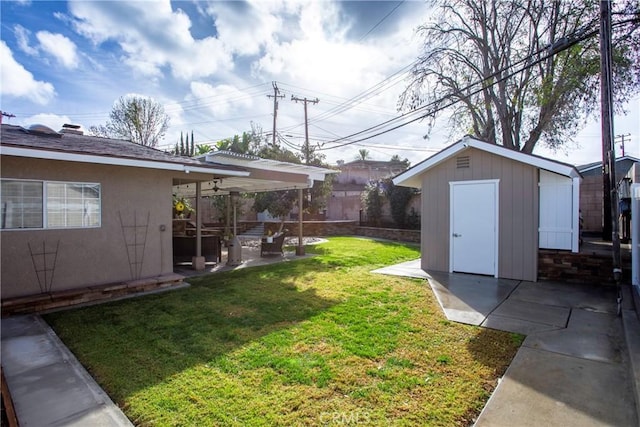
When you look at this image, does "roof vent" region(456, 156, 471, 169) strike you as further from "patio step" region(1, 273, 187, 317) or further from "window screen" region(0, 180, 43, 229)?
"window screen" region(0, 180, 43, 229)

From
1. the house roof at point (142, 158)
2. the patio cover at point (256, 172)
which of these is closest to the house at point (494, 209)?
the patio cover at point (256, 172)

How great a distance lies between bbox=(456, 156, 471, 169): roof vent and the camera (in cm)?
842

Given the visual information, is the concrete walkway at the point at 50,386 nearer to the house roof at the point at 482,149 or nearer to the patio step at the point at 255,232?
the house roof at the point at 482,149

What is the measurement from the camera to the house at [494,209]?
750 cm

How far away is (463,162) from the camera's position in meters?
8.51

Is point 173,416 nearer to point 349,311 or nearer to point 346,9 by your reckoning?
point 349,311

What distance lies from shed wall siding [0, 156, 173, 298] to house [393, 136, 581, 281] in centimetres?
677

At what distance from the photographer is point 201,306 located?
5.85 metres

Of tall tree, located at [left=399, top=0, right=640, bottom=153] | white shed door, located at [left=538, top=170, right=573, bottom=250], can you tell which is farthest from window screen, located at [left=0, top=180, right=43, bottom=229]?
tall tree, located at [left=399, top=0, right=640, bottom=153]

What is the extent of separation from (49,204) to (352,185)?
30302mm

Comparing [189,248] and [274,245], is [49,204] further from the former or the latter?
[274,245]

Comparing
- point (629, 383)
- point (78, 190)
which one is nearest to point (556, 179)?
point (629, 383)

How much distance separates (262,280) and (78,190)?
4.20m

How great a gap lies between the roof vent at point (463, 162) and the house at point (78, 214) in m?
5.94
